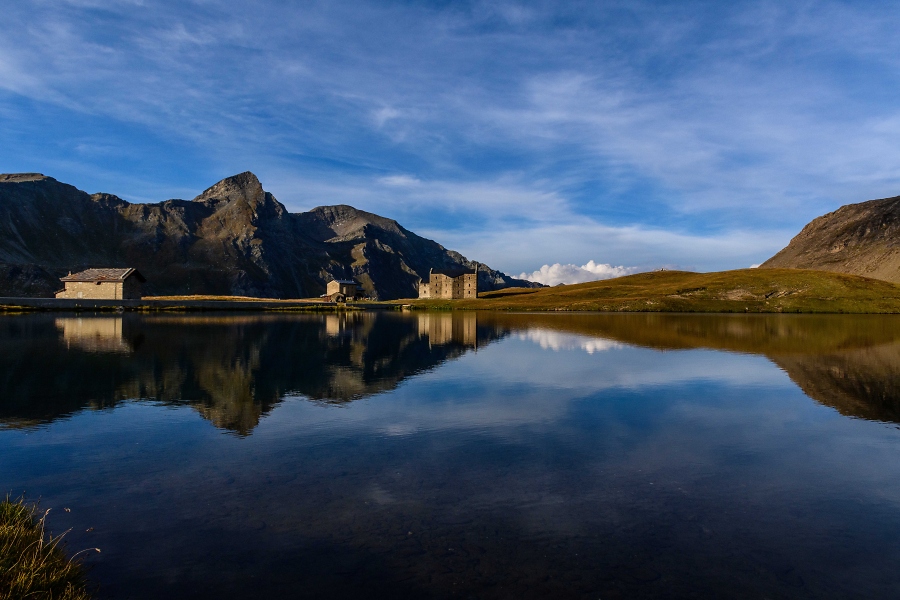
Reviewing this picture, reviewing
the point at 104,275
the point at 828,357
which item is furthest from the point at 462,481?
the point at 104,275

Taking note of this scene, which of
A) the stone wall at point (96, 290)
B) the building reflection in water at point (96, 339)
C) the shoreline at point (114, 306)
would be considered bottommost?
the building reflection in water at point (96, 339)

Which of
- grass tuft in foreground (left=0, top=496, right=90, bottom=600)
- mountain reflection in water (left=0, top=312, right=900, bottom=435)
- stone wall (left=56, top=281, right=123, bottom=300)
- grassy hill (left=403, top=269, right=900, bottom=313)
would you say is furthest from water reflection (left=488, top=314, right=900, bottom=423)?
stone wall (left=56, top=281, right=123, bottom=300)

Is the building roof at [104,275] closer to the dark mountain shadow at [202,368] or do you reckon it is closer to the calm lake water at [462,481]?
the dark mountain shadow at [202,368]

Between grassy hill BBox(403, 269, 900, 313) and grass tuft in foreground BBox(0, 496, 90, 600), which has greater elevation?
grassy hill BBox(403, 269, 900, 313)

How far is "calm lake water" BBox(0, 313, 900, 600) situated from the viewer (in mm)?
11000

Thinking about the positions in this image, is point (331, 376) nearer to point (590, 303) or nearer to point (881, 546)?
point (881, 546)

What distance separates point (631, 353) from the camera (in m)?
52.9

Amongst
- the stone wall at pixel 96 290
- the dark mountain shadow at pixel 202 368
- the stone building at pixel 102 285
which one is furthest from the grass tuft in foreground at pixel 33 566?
the stone wall at pixel 96 290

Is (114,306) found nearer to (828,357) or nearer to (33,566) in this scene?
(33,566)

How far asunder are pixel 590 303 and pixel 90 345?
15825 centimetres

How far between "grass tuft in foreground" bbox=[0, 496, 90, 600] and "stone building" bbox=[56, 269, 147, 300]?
14812 centimetres

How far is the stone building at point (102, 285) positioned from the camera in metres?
137

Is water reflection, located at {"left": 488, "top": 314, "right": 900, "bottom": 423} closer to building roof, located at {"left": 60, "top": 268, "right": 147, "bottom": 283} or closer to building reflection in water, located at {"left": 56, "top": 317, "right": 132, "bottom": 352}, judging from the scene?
building reflection in water, located at {"left": 56, "top": 317, "right": 132, "bottom": 352}

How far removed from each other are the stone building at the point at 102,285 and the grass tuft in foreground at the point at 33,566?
14812 centimetres
